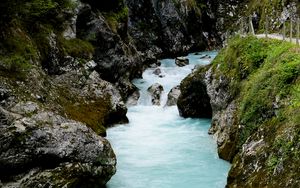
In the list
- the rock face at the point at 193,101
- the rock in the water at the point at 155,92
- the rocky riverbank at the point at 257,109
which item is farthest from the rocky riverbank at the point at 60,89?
the rocky riverbank at the point at 257,109

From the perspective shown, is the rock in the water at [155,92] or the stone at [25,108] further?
the rock in the water at [155,92]

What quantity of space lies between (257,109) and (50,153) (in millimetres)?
7327

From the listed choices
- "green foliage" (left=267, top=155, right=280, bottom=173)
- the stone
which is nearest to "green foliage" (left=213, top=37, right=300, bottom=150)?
"green foliage" (left=267, top=155, right=280, bottom=173)

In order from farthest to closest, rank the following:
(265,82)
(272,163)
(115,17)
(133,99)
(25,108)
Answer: (115,17), (133,99), (265,82), (25,108), (272,163)

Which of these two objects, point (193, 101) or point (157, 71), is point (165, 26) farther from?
point (193, 101)

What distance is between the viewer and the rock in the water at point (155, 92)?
1186 inches

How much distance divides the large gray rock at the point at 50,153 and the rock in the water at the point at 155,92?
15658mm

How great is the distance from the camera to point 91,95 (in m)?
22.3

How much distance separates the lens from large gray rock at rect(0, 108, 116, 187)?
12.3 meters

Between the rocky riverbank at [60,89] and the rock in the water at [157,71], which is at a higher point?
the rocky riverbank at [60,89]

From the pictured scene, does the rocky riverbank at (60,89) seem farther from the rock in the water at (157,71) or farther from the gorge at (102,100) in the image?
the rock in the water at (157,71)

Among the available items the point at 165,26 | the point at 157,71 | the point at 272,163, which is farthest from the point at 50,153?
the point at 165,26

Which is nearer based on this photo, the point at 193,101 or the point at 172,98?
the point at 193,101

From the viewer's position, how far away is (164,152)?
61.7 feet
